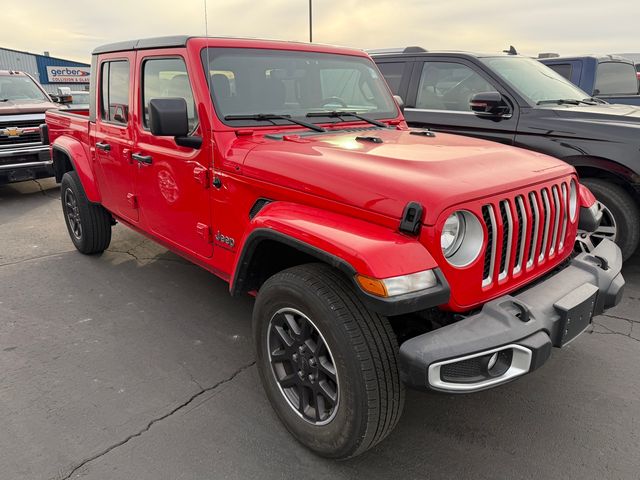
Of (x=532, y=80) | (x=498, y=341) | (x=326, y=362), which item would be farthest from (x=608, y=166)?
(x=326, y=362)

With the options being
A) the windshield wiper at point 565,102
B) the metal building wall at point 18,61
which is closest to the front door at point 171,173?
the windshield wiper at point 565,102

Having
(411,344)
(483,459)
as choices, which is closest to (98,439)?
(411,344)

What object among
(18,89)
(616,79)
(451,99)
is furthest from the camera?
(18,89)

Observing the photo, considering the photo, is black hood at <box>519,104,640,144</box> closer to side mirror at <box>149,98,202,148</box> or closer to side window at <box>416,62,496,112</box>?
side window at <box>416,62,496,112</box>

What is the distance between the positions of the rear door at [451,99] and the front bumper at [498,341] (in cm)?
288

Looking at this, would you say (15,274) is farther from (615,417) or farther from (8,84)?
(8,84)

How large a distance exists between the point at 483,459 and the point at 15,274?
4.31m

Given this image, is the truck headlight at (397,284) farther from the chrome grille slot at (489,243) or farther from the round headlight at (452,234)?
the chrome grille slot at (489,243)

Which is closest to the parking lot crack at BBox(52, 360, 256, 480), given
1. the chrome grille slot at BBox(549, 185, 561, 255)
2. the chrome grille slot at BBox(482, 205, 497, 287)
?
the chrome grille slot at BBox(482, 205, 497, 287)

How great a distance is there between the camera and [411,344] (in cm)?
182

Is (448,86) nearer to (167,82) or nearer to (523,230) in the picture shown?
(167,82)

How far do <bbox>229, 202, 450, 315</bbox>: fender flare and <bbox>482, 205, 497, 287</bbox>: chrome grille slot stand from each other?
1.03 ft

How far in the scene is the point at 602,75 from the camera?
698 centimetres

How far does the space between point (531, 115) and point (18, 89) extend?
8573mm
